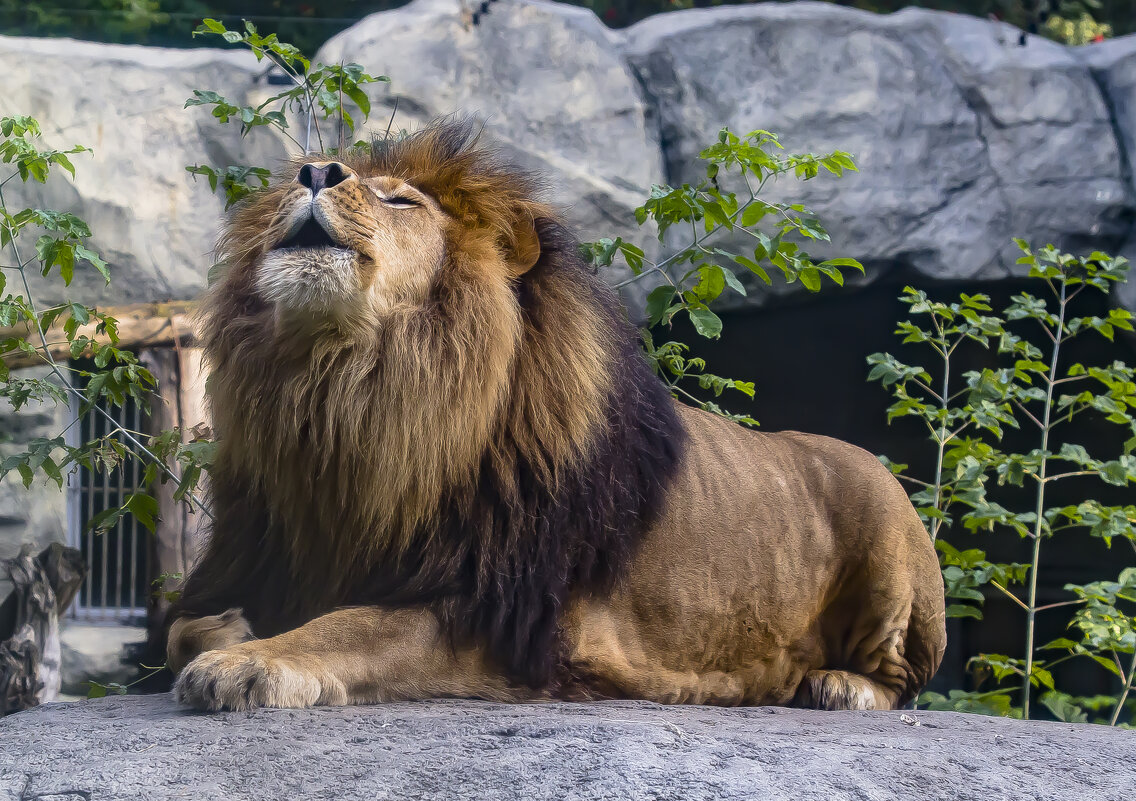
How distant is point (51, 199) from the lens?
16.2ft

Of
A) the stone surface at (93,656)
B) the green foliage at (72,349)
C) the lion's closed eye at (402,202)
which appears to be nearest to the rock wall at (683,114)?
the stone surface at (93,656)

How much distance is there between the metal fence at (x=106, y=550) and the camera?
529 cm

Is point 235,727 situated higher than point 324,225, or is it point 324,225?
point 324,225

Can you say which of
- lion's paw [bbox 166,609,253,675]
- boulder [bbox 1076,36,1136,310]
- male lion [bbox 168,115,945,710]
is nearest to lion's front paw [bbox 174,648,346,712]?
male lion [bbox 168,115,945,710]

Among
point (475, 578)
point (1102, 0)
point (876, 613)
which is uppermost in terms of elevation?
point (1102, 0)

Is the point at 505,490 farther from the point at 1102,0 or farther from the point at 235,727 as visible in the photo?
the point at 1102,0

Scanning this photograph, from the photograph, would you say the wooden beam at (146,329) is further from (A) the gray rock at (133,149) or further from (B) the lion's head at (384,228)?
(B) the lion's head at (384,228)

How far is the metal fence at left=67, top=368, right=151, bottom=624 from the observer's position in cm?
529

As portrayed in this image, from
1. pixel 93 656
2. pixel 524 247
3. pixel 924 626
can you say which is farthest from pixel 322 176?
pixel 93 656

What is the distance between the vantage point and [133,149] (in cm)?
501

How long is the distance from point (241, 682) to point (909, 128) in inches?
172

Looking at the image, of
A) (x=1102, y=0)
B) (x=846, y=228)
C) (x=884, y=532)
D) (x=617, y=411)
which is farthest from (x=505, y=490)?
(x=1102, y=0)

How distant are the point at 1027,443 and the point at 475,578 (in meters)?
4.49

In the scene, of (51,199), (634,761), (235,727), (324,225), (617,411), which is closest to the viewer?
(634,761)
